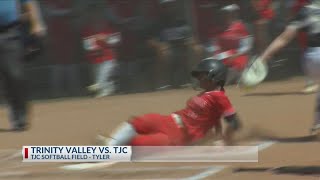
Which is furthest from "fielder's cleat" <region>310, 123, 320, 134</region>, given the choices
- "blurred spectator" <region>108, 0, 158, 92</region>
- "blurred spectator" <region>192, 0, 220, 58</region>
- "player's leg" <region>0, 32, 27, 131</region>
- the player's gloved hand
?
"blurred spectator" <region>192, 0, 220, 58</region>

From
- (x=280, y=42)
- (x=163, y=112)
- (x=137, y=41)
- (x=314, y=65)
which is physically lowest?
(x=163, y=112)

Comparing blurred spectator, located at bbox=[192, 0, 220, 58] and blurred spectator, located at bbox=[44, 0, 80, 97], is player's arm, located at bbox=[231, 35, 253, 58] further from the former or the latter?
blurred spectator, located at bbox=[44, 0, 80, 97]

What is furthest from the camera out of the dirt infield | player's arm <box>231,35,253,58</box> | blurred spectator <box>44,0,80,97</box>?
blurred spectator <box>44,0,80,97</box>

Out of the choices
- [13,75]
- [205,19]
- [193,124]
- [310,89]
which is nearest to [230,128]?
[193,124]

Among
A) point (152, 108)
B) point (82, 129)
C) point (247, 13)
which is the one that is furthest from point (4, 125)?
point (247, 13)

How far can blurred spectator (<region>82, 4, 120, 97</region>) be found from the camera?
37.7 feet

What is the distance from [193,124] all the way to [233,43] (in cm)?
547

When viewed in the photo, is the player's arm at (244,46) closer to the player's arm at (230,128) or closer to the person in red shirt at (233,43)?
the person in red shirt at (233,43)

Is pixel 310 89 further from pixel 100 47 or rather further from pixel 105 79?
pixel 100 47

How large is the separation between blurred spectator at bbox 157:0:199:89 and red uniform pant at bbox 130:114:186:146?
A: 557 centimetres

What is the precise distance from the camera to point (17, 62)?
23.5ft

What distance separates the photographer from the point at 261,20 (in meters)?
12.6

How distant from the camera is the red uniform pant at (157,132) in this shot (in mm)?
6316

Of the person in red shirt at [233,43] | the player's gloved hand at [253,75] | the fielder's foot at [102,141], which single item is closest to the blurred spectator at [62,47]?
the person in red shirt at [233,43]
